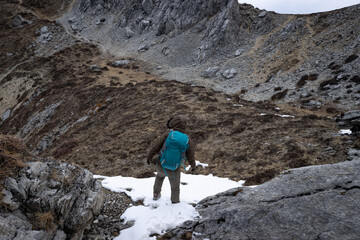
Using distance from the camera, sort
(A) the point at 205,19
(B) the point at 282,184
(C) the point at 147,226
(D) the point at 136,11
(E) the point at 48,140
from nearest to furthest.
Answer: (C) the point at 147,226 → (B) the point at 282,184 → (E) the point at 48,140 → (A) the point at 205,19 → (D) the point at 136,11

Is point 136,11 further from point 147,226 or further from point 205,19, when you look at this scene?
point 147,226

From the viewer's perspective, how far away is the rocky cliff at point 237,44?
32.3m

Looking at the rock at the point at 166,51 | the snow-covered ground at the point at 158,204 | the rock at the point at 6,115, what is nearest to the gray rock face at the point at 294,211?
the snow-covered ground at the point at 158,204

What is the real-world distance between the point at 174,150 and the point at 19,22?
8866 centimetres

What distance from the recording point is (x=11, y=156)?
17.0 ft

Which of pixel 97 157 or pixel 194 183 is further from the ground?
pixel 97 157

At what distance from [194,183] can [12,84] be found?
178 ft


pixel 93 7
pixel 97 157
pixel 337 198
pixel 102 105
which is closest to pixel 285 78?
pixel 102 105

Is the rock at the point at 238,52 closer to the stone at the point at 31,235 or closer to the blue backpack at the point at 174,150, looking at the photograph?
the blue backpack at the point at 174,150

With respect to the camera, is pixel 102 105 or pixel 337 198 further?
pixel 102 105

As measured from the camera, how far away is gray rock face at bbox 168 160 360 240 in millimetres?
4465

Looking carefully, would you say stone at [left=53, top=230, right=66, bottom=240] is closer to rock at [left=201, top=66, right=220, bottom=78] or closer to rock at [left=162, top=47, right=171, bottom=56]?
rock at [left=201, top=66, right=220, bottom=78]

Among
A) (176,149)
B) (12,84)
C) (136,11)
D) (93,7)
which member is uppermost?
(93,7)

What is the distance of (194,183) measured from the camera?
969cm
